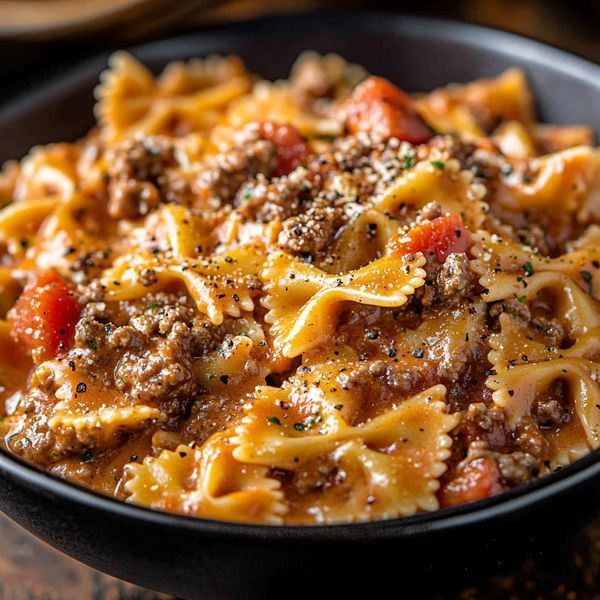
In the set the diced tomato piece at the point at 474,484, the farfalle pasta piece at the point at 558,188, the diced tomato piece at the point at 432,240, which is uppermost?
the diced tomato piece at the point at 432,240

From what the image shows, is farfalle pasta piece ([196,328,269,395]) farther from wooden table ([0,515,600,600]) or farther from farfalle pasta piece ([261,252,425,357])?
wooden table ([0,515,600,600])

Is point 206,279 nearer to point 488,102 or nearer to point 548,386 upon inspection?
point 548,386

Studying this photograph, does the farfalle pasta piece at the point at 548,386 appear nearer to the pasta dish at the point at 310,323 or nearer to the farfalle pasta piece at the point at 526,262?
the pasta dish at the point at 310,323

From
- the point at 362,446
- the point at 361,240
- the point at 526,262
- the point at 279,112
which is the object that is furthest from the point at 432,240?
the point at 279,112

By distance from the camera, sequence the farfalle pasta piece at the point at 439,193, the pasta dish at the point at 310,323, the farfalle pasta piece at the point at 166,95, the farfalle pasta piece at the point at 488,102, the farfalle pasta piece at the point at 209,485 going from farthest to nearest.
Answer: the farfalle pasta piece at the point at 166,95, the farfalle pasta piece at the point at 488,102, the farfalle pasta piece at the point at 439,193, the pasta dish at the point at 310,323, the farfalle pasta piece at the point at 209,485

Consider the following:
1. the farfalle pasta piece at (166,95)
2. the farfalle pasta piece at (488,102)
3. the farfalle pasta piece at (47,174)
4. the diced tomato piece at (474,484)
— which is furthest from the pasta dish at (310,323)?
the farfalle pasta piece at (166,95)

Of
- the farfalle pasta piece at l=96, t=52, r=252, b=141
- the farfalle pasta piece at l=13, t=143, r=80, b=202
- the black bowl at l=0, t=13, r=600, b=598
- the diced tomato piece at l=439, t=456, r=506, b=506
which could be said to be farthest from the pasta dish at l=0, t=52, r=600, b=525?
the farfalle pasta piece at l=96, t=52, r=252, b=141
